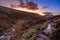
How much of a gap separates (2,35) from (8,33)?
78 millimetres

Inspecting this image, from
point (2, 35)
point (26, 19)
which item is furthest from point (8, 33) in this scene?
point (26, 19)

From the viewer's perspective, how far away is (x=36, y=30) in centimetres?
208

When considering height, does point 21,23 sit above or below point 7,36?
above

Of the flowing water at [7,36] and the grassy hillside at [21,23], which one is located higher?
the grassy hillside at [21,23]

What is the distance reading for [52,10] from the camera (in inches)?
81.0

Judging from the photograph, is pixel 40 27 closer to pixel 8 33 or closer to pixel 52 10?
pixel 52 10

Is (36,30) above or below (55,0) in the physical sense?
below

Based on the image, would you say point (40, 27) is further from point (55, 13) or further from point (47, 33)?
point (55, 13)

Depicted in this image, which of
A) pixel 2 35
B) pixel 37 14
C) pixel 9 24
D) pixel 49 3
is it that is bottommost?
pixel 2 35

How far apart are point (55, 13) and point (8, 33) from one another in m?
0.63

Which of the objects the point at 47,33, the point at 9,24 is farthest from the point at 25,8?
the point at 47,33

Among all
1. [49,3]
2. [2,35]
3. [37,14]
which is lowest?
[2,35]

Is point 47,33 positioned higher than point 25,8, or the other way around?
point 25,8

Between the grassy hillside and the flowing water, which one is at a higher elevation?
the grassy hillside
